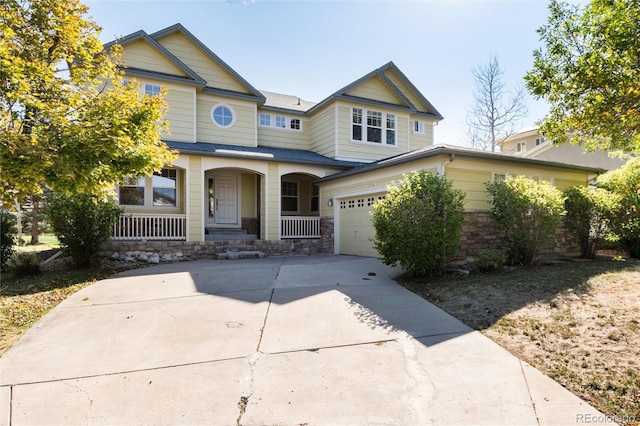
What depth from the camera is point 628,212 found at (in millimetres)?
9078

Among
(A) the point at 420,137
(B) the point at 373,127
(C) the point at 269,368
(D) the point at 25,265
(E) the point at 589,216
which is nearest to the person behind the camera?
(C) the point at 269,368

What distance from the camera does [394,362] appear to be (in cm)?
360

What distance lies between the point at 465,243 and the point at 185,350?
7.13 metres

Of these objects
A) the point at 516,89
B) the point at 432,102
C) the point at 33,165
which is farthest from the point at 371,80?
the point at 516,89

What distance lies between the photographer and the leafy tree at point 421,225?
22.1ft

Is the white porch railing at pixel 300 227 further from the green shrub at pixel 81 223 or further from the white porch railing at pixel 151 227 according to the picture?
the green shrub at pixel 81 223

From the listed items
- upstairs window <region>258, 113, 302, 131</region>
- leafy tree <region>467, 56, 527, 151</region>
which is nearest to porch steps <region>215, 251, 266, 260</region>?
upstairs window <region>258, 113, 302, 131</region>

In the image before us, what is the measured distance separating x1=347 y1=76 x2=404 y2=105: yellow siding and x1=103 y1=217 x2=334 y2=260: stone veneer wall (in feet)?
19.1

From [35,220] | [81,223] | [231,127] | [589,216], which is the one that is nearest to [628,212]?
[589,216]

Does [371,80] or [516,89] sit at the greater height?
[516,89]

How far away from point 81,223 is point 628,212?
1420 centimetres

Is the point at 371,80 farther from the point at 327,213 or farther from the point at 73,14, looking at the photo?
the point at 73,14

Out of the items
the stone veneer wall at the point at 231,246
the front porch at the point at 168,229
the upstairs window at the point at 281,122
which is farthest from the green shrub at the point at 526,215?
the upstairs window at the point at 281,122

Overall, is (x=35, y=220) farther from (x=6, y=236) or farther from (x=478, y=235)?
(x=478, y=235)
